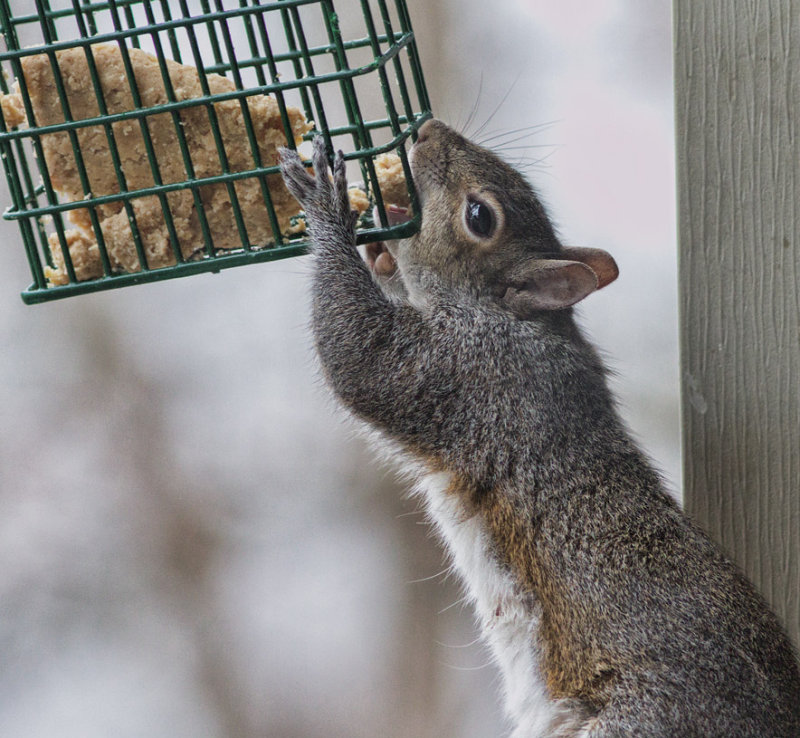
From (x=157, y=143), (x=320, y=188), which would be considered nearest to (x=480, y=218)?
(x=320, y=188)

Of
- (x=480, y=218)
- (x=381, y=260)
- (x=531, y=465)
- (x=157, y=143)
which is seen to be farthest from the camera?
(x=381, y=260)

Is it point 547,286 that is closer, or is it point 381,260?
point 547,286

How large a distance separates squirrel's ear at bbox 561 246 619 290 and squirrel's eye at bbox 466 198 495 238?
0.24 m

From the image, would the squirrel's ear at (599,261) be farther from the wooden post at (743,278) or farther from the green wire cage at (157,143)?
the green wire cage at (157,143)

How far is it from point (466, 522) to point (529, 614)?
28cm

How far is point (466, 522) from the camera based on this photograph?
2662mm

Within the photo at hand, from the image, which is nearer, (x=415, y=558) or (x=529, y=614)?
(x=529, y=614)

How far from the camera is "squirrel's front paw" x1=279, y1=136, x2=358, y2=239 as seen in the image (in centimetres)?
229

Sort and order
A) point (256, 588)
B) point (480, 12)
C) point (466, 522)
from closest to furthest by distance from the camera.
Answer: point (466, 522), point (480, 12), point (256, 588)

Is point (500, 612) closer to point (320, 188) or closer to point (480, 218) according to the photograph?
point (480, 218)

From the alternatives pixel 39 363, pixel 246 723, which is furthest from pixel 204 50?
pixel 246 723

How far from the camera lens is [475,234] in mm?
2777

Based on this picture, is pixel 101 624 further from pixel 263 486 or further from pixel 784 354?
pixel 784 354

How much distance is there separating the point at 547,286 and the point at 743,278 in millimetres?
520
